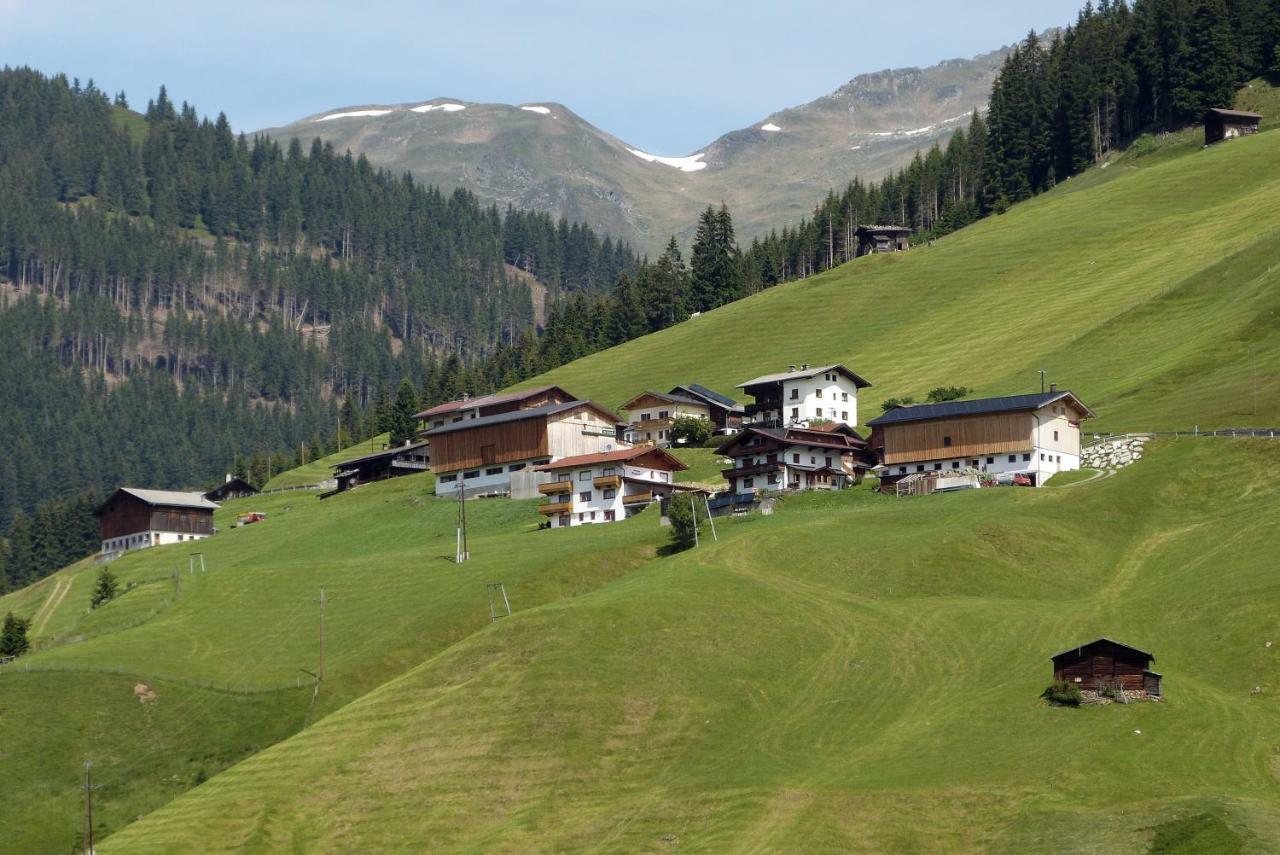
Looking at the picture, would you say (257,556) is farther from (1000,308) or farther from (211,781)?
(1000,308)

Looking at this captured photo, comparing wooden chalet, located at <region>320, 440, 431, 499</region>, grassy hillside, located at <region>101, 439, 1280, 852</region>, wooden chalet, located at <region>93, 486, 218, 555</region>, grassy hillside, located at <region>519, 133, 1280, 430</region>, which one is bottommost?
grassy hillside, located at <region>101, 439, 1280, 852</region>

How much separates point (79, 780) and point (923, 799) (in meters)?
41.4

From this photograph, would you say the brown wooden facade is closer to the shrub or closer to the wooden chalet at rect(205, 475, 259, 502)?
the wooden chalet at rect(205, 475, 259, 502)

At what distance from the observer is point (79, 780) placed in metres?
82.1

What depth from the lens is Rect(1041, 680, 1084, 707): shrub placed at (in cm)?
7250

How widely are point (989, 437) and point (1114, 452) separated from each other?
28.1ft

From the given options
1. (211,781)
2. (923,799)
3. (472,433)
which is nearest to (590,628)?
(211,781)

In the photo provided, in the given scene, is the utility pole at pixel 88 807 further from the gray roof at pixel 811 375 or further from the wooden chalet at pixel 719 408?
the wooden chalet at pixel 719 408

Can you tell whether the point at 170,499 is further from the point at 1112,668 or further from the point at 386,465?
the point at 1112,668

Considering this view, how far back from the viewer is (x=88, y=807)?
7694 cm

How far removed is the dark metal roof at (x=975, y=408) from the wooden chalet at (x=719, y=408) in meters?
30.9

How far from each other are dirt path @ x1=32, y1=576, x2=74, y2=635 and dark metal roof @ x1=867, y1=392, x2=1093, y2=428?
62.2 meters

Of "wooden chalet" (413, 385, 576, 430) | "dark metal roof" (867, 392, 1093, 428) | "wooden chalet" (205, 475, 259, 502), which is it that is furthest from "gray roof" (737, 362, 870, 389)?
"wooden chalet" (205, 475, 259, 502)

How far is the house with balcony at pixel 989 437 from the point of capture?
11550cm
